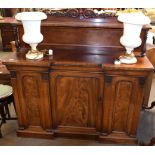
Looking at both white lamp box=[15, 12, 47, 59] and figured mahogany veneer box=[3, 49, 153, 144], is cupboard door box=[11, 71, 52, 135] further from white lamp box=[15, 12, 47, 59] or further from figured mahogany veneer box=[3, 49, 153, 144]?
white lamp box=[15, 12, 47, 59]

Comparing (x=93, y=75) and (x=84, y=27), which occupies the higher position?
(x=84, y=27)

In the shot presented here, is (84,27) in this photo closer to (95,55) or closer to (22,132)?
(95,55)

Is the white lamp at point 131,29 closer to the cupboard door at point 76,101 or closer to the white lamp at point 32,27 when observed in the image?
the cupboard door at point 76,101

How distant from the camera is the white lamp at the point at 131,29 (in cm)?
154

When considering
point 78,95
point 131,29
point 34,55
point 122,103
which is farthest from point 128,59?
point 34,55

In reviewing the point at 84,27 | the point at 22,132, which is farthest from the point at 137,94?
the point at 22,132

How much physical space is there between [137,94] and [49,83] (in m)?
0.82

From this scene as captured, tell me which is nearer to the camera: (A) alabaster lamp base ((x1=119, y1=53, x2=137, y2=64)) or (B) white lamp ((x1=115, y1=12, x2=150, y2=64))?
(B) white lamp ((x1=115, y1=12, x2=150, y2=64))

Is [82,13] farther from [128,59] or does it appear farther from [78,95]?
[78,95]

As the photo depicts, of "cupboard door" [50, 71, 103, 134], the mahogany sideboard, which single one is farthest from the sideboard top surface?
"cupboard door" [50, 71, 103, 134]

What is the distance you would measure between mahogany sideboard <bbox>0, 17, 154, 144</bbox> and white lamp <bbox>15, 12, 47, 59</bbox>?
0.34ft

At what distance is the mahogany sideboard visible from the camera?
69.0 inches

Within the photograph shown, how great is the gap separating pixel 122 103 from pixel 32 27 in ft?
3.51

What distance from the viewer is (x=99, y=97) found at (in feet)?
6.13
